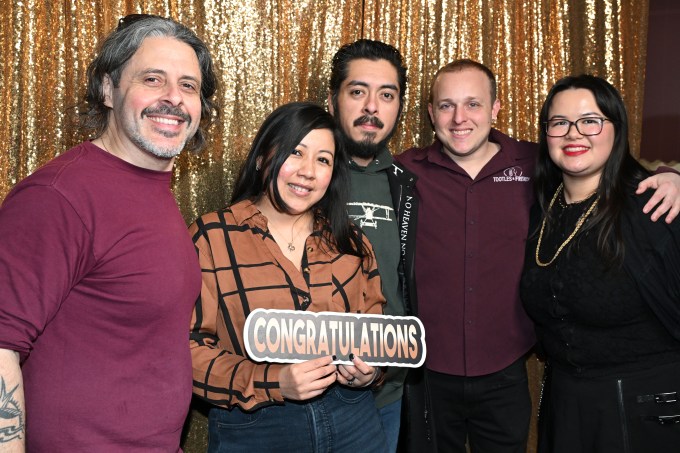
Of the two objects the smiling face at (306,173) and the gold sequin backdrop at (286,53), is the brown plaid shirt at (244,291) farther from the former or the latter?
the gold sequin backdrop at (286,53)

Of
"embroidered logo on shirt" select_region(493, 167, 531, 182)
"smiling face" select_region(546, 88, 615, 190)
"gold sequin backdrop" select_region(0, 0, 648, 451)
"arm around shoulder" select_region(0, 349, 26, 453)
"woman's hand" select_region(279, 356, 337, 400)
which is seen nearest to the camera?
"arm around shoulder" select_region(0, 349, 26, 453)

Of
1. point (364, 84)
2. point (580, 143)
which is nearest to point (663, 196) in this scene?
point (580, 143)

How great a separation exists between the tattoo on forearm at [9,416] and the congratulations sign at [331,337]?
54 centimetres

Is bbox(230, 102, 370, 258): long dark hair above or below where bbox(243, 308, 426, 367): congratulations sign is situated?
above

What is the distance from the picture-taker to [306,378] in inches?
61.2

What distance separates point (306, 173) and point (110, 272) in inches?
25.7

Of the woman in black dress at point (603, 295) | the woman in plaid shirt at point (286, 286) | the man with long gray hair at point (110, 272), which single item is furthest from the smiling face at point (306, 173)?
the woman in black dress at point (603, 295)

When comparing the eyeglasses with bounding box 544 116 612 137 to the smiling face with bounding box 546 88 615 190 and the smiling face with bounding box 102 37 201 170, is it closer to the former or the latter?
the smiling face with bounding box 546 88 615 190

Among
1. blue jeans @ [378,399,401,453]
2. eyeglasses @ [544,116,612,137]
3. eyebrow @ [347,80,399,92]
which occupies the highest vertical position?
eyebrow @ [347,80,399,92]

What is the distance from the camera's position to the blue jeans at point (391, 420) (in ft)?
7.22

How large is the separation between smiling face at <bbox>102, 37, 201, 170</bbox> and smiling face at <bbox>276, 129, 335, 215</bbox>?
1.15 feet

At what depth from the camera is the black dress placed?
1.98m

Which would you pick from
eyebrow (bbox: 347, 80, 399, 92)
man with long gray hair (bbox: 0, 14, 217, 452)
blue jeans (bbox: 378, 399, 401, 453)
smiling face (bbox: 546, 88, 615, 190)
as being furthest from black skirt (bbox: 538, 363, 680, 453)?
man with long gray hair (bbox: 0, 14, 217, 452)

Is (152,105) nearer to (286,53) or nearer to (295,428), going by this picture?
(295,428)
